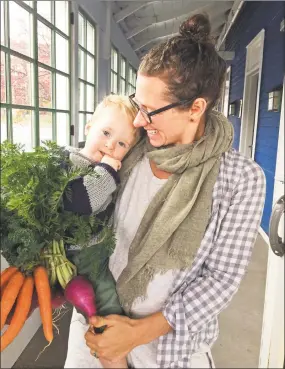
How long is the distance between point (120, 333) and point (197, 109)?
377mm

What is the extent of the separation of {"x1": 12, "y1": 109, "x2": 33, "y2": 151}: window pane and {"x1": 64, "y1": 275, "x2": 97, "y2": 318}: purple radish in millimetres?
317

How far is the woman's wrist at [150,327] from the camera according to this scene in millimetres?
516

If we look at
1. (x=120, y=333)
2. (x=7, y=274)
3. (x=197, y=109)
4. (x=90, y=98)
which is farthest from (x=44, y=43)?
(x=120, y=333)

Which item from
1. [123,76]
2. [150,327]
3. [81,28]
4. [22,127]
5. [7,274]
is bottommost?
[150,327]

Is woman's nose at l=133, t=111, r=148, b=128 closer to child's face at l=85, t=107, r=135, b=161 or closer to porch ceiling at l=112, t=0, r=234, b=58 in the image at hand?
child's face at l=85, t=107, r=135, b=161

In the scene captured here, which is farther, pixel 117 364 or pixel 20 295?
pixel 117 364

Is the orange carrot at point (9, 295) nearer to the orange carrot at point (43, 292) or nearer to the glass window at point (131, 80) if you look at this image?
the orange carrot at point (43, 292)

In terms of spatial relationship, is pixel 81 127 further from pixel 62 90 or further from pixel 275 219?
pixel 275 219

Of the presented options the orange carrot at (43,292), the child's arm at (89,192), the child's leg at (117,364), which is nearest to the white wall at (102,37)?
the child's arm at (89,192)

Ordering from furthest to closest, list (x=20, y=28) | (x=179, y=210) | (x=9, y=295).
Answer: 1. (x=20, y=28)
2. (x=179, y=210)
3. (x=9, y=295)

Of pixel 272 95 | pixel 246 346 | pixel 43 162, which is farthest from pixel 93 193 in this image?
pixel 246 346

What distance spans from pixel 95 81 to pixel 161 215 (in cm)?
34

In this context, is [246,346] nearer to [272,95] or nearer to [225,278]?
[225,278]

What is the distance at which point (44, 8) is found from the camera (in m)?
0.64
